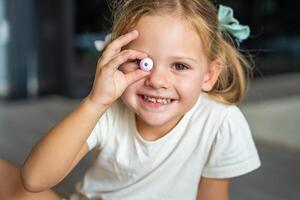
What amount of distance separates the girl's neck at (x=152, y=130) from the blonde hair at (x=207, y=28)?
11 cm

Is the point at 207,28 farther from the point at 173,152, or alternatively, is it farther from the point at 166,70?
the point at 173,152

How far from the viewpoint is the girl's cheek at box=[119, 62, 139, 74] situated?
76cm

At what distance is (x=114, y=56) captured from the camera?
0.73 metres

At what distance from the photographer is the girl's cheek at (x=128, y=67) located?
0.76 m

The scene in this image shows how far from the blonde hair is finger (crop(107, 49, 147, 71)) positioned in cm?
5

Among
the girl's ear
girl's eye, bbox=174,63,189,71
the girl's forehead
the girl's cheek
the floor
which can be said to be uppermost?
the girl's forehead

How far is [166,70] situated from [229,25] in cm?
20

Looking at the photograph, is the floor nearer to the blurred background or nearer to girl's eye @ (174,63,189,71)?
the blurred background

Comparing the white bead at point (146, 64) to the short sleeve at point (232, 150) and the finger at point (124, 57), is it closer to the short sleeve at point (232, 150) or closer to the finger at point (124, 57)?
the finger at point (124, 57)

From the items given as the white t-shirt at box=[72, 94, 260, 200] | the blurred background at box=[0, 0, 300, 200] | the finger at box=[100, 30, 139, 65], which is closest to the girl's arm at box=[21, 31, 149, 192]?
the finger at box=[100, 30, 139, 65]

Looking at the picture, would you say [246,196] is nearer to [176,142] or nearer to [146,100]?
[176,142]

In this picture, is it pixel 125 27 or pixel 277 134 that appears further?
pixel 277 134

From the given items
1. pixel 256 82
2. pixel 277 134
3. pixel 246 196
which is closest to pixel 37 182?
pixel 246 196

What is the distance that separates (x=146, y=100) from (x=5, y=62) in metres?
2.00
